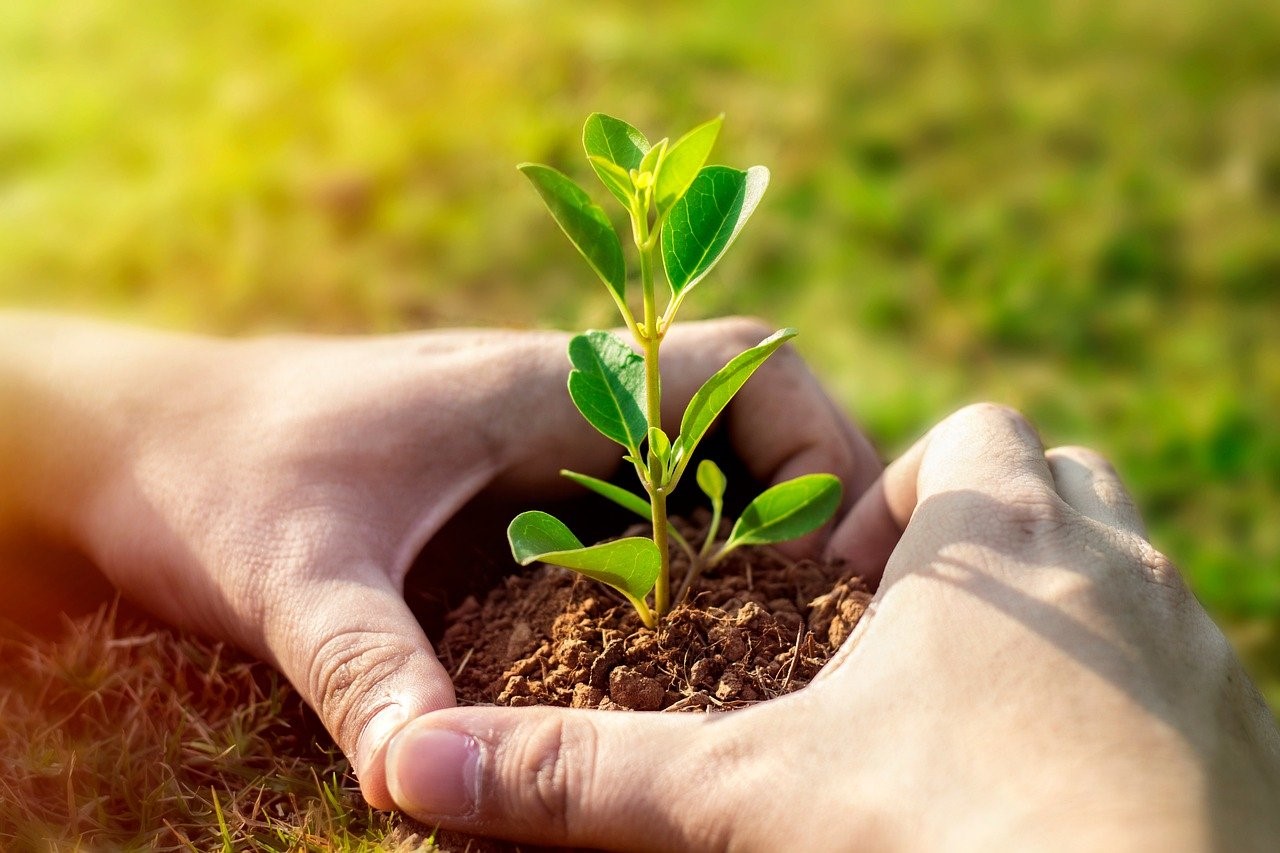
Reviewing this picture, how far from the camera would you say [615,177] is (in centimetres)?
107

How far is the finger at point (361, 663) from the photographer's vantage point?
1139mm

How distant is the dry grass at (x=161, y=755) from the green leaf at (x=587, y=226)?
602 millimetres

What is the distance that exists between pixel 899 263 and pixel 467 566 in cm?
187

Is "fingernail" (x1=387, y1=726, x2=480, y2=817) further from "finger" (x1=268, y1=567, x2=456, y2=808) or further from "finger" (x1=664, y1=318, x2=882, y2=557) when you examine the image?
"finger" (x1=664, y1=318, x2=882, y2=557)

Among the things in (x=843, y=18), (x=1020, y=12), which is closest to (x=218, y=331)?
(x=843, y=18)

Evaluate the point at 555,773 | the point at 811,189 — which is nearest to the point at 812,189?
the point at 811,189

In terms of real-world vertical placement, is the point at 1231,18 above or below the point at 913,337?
above

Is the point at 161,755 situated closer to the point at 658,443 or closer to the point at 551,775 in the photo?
the point at 551,775

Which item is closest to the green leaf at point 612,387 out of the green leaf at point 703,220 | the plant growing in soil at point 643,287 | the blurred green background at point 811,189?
the plant growing in soil at point 643,287

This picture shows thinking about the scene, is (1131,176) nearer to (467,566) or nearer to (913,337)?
(913,337)

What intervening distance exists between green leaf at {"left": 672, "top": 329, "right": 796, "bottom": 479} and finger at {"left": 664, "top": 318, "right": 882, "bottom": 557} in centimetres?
45

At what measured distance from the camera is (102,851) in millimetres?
1186

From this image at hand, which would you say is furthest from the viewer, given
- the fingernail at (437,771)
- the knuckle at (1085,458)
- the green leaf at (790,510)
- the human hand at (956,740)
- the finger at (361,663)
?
the knuckle at (1085,458)

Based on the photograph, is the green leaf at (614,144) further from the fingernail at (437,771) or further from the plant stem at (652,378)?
the fingernail at (437,771)
